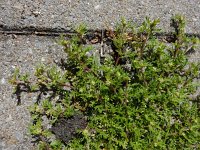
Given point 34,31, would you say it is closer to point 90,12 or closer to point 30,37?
point 30,37

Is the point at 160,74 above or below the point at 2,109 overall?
above

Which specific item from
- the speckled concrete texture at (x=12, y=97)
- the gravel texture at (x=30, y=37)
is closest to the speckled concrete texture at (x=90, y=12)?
the gravel texture at (x=30, y=37)

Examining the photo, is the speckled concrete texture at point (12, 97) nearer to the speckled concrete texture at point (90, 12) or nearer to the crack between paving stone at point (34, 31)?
the crack between paving stone at point (34, 31)

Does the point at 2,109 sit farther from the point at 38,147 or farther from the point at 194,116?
the point at 194,116

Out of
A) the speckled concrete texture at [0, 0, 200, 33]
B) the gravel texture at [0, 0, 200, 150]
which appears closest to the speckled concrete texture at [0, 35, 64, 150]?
the gravel texture at [0, 0, 200, 150]

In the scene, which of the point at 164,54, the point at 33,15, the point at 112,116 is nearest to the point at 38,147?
the point at 112,116

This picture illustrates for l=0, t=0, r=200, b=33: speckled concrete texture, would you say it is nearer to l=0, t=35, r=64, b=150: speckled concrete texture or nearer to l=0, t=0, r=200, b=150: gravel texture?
l=0, t=0, r=200, b=150: gravel texture

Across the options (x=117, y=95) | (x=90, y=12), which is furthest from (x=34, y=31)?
(x=117, y=95)
